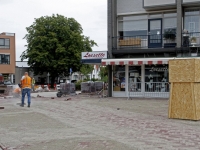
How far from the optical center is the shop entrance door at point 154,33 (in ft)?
83.4

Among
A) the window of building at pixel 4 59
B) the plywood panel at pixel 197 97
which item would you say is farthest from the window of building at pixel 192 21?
the window of building at pixel 4 59

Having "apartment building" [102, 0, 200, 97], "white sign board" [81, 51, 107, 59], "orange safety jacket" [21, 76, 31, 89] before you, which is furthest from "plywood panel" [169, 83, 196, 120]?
"white sign board" [81, 51, 107, 59]

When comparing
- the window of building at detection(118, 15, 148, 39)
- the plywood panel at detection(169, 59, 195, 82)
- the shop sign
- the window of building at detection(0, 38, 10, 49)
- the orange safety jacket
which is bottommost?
the orange safety jacket

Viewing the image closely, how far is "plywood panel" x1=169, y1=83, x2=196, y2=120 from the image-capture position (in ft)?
43.9

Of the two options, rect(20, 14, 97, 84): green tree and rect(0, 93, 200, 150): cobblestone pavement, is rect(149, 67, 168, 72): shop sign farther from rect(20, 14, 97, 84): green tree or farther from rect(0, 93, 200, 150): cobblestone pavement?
rect(20, 14, 97, 84): green tree

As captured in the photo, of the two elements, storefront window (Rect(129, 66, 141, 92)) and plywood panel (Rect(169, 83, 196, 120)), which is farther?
storefront window (Rect(129, 66, 141, 92))

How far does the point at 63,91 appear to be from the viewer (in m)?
28.7

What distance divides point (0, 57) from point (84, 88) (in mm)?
42950

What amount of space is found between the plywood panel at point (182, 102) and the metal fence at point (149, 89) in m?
10.7

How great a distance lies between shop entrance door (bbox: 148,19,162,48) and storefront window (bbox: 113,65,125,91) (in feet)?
9.00

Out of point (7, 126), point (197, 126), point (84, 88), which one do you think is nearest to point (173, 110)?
point (197, 126)

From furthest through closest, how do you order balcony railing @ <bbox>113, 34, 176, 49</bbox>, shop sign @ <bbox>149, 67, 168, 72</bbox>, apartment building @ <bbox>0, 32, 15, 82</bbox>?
1. apartment building @ <bbox>0, 32, 15, 82</bbox>
2. balcony railing @ <bbox>113, 34, 176, 49</bbox>
3. shop sign @ <bbox>149, 67, 168, 72</bbox>

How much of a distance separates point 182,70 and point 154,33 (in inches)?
488

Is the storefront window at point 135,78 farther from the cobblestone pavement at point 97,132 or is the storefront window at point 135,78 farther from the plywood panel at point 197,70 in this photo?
the plywood panel at point 197,70
